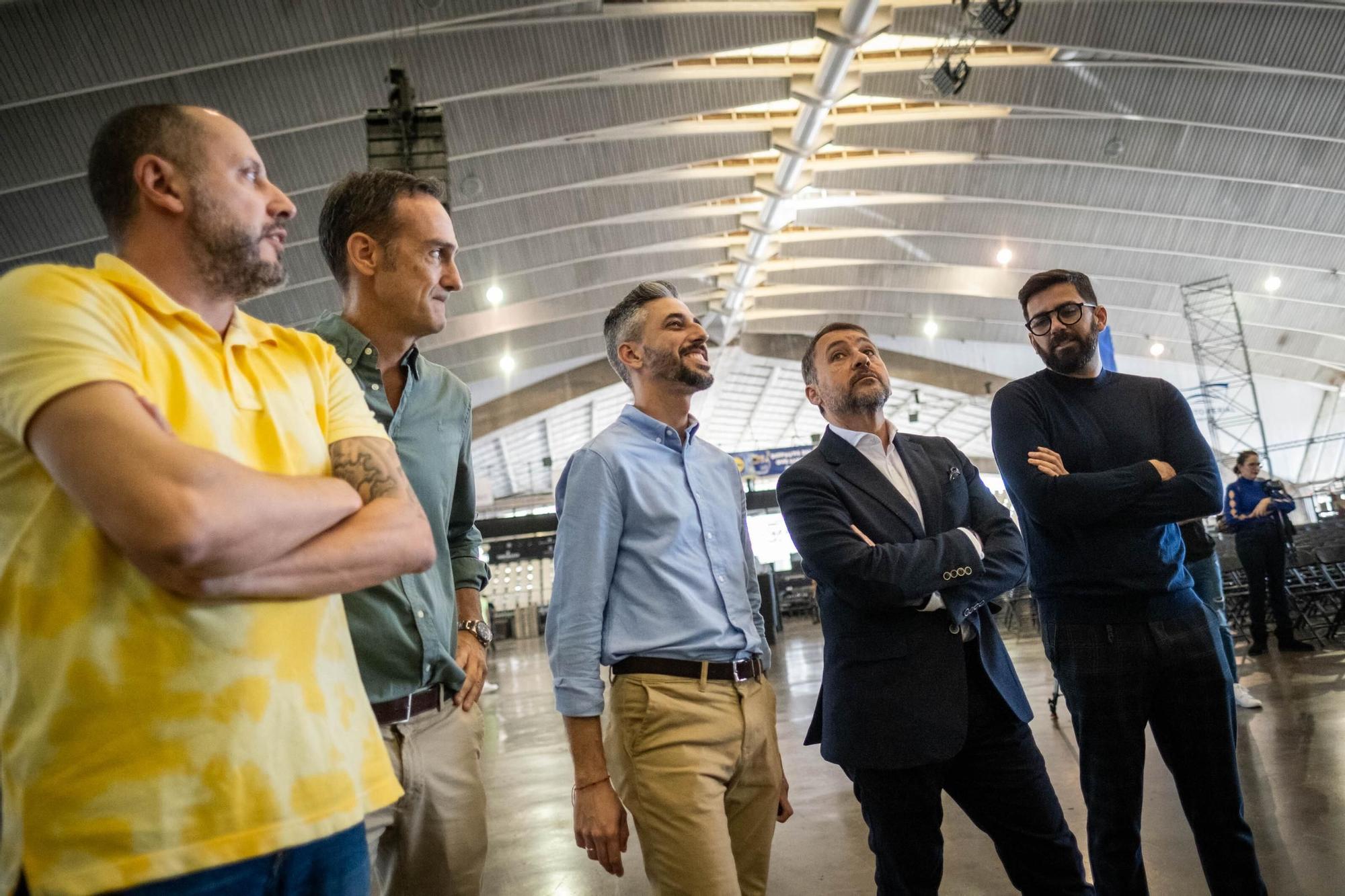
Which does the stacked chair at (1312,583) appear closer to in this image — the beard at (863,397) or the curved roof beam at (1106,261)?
the beard at (863,397)

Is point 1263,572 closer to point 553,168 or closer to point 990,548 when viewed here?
point 990,548

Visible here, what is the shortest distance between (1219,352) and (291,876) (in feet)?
79.5

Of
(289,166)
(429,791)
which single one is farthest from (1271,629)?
(289,166)

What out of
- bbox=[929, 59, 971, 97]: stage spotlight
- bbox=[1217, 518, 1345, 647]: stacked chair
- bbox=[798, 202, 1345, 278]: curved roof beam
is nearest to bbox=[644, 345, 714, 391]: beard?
bbox=[1217, 518, 1345, 647]: stacked chair

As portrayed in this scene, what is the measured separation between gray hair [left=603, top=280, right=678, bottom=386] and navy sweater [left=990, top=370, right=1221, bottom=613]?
87cm

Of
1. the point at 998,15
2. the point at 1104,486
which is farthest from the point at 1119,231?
the point at 1104,486

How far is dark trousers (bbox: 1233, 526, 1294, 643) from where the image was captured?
7.81 meters

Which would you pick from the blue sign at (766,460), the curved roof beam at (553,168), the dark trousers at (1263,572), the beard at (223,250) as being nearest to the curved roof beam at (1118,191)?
the curved roof beam at (553,168)

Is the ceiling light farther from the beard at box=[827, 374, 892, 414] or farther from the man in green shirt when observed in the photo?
the man in green shirt

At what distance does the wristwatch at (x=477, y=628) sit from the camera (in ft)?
6.58

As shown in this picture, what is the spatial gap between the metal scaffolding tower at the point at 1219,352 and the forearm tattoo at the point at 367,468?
18048 millimetres

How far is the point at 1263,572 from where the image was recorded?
26.1 feet

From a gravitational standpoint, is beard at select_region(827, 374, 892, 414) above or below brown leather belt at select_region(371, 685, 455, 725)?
above

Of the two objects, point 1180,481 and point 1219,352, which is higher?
point 1180,481
